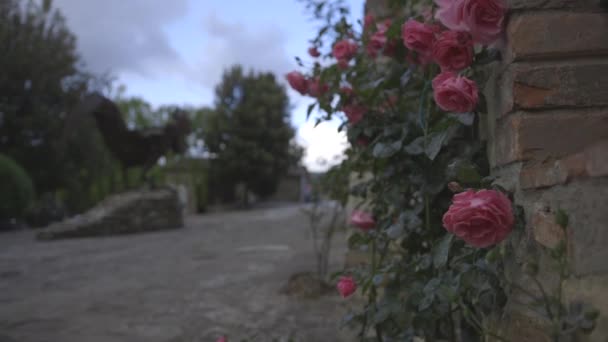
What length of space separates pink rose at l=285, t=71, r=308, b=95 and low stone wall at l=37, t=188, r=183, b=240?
686cm

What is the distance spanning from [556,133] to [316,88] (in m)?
1.07

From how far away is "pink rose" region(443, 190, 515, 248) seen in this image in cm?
93

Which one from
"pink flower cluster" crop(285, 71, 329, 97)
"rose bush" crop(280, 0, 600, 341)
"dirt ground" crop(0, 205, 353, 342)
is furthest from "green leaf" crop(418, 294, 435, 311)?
"pink flower cluster" crop(285, 71, 329, 97)

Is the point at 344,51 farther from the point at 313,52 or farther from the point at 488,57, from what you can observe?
the point at 488,57

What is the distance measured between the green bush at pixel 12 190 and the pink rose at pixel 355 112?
10141 mm

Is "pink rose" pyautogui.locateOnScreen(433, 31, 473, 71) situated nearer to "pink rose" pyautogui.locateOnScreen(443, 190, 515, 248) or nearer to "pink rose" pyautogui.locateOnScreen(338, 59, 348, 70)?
"pink rose" pyautogui.locateOnScreen(443, 190, 515, 248)

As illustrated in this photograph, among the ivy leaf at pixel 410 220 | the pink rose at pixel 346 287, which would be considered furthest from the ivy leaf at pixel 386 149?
the pink rose at pixel 346 287

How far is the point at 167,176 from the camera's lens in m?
19.3

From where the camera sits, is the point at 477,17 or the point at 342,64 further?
the point at 342,64

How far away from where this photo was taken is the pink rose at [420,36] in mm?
1279

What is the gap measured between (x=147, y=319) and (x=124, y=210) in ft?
21.5

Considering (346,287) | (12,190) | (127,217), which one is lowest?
(127,217)

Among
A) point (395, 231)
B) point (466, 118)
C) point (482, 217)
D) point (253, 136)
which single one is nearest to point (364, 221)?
point (395, 231)

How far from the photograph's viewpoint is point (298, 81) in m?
1.96
